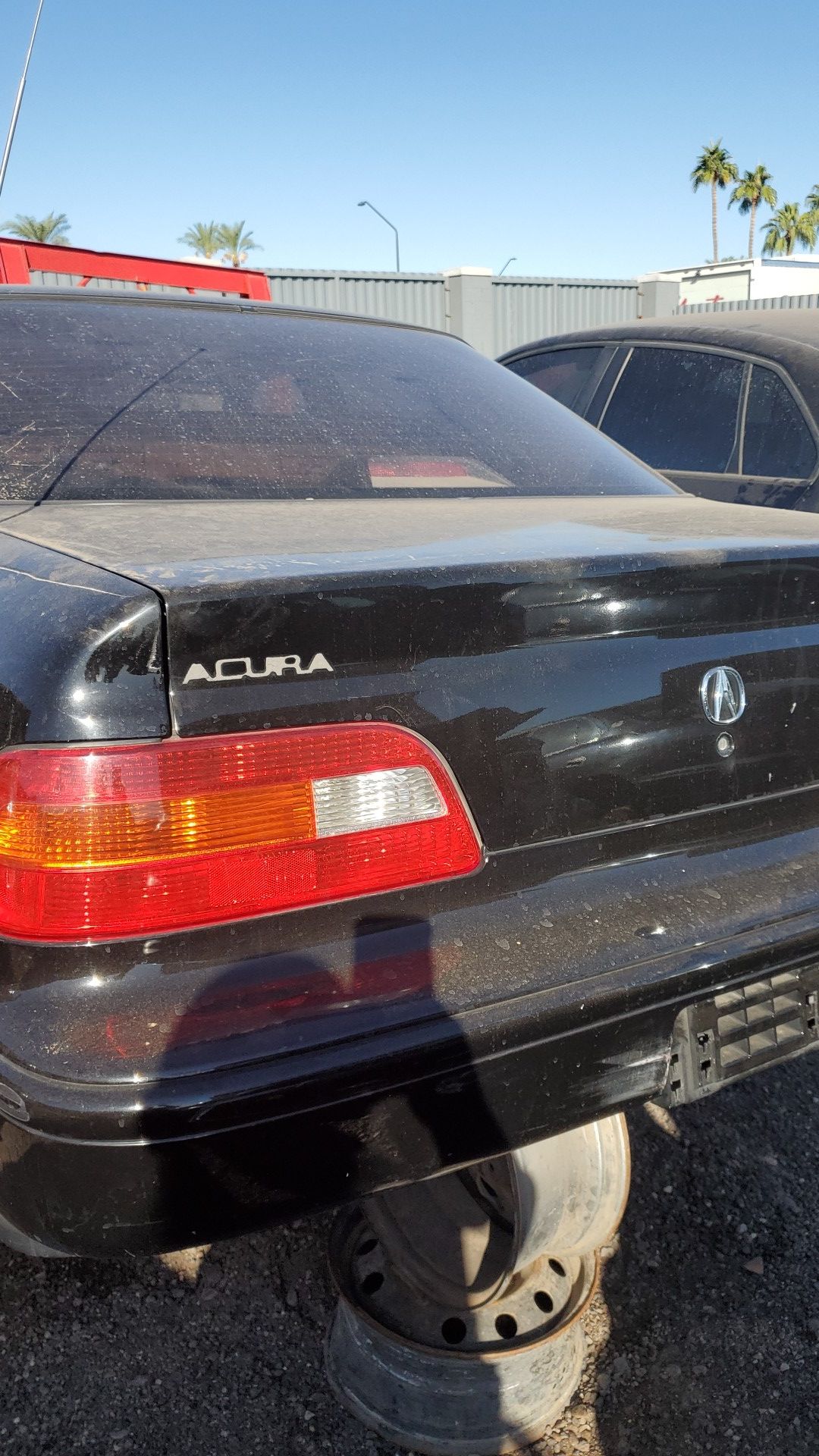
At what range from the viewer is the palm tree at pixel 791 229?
191ft

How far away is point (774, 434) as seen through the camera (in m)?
3.74

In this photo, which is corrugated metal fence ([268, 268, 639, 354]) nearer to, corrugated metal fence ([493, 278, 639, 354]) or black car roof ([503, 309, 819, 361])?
corrugated metal fence ([493, 278, 639, 354])

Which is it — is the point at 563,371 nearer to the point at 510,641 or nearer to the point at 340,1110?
the point at 510,641

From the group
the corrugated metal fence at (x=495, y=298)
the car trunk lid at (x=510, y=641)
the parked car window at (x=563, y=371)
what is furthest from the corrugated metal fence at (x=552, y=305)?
the car trunk lid at (x=510, y=641)

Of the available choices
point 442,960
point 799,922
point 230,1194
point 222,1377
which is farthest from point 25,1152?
point 799,922

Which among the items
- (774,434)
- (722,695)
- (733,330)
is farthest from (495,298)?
(722,695)

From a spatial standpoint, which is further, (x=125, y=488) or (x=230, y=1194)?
(x=125, y=488)

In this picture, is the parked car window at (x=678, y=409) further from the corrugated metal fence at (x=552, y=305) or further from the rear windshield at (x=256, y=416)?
the corrugated metal fence at (x=552, y=305)

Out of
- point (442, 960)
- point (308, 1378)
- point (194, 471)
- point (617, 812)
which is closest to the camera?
point (442, 960)

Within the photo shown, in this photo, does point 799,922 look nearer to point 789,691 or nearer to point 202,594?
point 789,691

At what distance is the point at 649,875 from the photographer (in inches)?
64.3

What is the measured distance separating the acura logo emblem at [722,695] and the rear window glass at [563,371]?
3032 mm

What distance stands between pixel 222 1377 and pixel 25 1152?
2.77 ft

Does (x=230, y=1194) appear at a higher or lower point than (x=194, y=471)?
lower
